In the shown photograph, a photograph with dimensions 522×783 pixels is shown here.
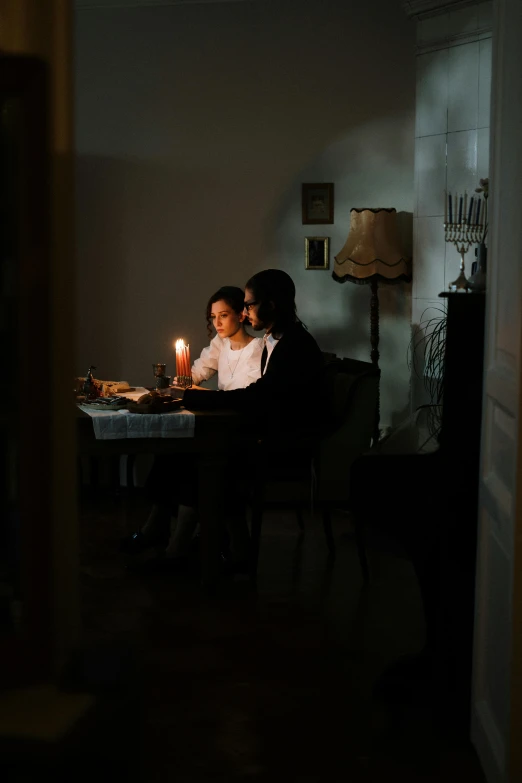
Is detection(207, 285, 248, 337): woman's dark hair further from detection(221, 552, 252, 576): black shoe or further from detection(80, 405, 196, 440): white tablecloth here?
detection(221, 552, 252, 576): black shoe

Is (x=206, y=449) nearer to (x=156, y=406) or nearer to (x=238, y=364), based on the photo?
(x=156, y=406)

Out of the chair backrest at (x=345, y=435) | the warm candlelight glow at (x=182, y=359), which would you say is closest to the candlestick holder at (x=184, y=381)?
the warm candlelight glow at (x=182, y=359)

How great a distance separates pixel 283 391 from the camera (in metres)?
4.04

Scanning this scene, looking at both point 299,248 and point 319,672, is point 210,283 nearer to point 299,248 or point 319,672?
point 299,248

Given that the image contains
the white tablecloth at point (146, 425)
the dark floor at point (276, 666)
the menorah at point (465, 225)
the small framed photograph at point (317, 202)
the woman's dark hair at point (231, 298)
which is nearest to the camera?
the dark floor at point (276, 666)

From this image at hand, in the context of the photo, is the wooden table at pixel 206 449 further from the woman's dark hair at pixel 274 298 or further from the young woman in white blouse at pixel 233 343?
the young woman in white blouse at pixel 233 343

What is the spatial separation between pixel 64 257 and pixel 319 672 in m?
2.16

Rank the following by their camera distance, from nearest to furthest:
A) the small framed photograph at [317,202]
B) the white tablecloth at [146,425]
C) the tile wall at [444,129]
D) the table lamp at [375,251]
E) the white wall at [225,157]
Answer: the white tablecloth at [146,425] → the tile wall at [444,129] → the table lamp at [375,251] → the white wall at [225,157] → the small framed photograph at [317,202]

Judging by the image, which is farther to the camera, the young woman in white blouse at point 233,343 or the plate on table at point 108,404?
the young woman in white blouse at point 233,343

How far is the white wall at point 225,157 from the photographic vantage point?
553 centimetres

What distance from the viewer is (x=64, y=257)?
1.37m

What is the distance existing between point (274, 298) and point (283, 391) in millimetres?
428

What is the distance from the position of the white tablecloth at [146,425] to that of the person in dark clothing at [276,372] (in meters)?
0.13

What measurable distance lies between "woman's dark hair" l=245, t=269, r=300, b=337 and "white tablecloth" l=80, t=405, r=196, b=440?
0.66 m
